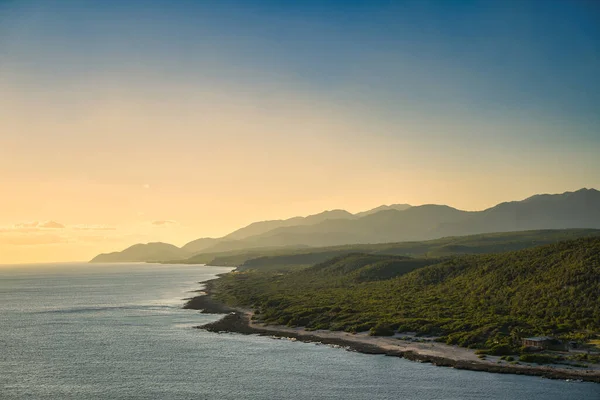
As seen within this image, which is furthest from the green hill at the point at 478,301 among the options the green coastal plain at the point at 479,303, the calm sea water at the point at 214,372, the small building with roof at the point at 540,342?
the calm sea water at the point at 214,372

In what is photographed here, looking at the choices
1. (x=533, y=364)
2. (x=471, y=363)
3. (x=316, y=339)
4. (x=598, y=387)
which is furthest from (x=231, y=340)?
(x=598, y=387)

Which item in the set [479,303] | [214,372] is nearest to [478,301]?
[479,303]

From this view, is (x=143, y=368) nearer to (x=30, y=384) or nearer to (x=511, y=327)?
(x=30, y=384)

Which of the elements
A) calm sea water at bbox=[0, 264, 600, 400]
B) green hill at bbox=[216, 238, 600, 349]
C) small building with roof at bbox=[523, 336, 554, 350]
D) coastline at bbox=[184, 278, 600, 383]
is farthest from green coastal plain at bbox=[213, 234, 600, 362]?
calm sea water at bbox=[0, 264, 600, 400]

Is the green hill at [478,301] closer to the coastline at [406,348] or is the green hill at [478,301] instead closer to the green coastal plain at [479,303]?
the green coastal plain at [479,303]

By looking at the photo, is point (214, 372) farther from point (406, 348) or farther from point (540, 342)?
point (540, 342)

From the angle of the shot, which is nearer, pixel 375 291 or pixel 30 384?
pixel 30 384

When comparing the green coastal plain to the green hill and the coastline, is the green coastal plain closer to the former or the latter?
the green hill
